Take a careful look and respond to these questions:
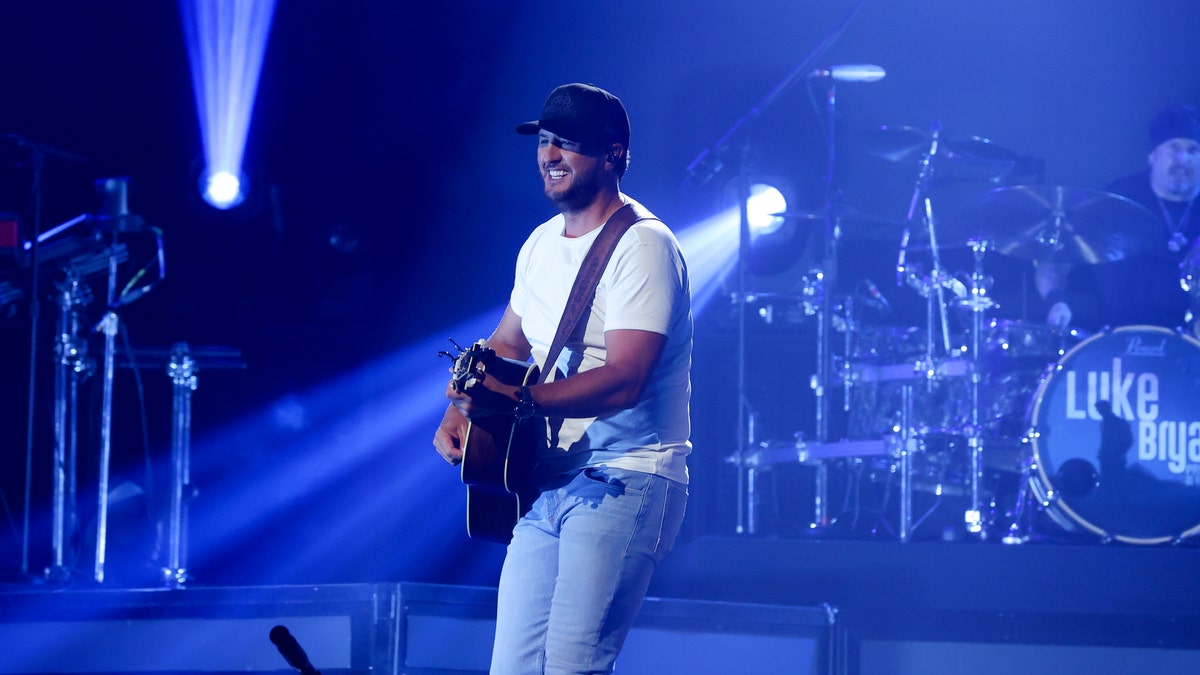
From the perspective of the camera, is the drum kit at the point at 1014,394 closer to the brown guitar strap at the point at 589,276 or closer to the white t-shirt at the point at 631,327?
the white t-shirt at the point at 631,327

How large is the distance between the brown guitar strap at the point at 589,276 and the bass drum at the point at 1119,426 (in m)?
3.55

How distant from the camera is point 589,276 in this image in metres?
3.06

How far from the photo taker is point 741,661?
452 centimetres

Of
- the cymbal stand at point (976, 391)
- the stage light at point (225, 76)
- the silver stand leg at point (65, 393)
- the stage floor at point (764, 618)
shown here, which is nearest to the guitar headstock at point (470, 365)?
the stage floor at point (764, 618)

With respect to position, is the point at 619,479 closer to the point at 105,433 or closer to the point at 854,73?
the point at 105,433

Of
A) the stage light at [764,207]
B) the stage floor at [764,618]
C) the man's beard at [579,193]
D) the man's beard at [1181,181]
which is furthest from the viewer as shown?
the stage light at [764,207]

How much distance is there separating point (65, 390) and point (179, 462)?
65 centimetres

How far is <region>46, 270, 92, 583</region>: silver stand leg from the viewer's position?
575 centimetres

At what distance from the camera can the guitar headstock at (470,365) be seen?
290cm

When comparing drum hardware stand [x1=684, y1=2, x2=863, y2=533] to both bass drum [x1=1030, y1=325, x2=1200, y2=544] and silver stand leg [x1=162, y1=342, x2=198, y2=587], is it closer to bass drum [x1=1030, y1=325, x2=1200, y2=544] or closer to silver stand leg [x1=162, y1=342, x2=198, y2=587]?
bass drum [x1=1030, y1=325, x2=1200, y2=544]

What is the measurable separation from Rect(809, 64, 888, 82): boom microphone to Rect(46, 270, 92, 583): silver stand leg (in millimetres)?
3672

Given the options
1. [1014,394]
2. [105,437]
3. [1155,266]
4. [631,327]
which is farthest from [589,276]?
[1155,266]

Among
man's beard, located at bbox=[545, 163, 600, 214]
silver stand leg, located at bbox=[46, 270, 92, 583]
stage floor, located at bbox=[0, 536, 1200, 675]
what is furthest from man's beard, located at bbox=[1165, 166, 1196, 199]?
silver stand leg, located at bbox=[46, 270, 92, 583]

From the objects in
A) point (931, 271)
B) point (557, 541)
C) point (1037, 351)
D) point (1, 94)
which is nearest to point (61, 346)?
point (1, 94)
